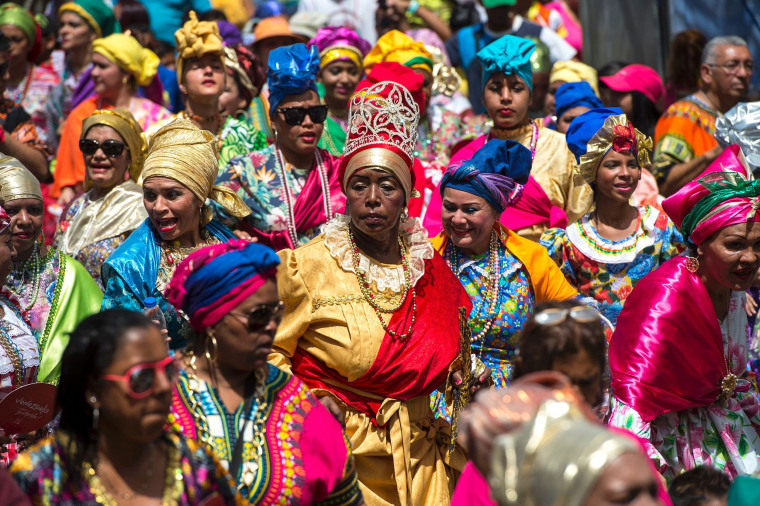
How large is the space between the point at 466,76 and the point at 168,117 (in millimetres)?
3247

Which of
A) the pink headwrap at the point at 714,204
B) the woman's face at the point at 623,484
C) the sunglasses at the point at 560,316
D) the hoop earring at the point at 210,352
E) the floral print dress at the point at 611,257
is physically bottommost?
the floral print dress at the point at 611,257

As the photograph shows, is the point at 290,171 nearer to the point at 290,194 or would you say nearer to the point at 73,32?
the point at 290,194

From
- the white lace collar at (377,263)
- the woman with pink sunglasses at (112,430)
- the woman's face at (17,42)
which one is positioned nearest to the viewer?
the woman with pink sunglasses at (112,430)

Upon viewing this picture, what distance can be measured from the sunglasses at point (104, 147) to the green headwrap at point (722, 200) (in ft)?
11.0

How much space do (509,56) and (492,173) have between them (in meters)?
1.83

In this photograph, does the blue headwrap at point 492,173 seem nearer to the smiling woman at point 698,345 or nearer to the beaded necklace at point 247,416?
the smiling woman at point 698,345

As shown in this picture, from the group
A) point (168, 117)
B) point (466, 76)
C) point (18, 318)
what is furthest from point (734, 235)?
point (466, 76)

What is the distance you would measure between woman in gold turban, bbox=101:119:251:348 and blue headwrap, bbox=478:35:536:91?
2.25m

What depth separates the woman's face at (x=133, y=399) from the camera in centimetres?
319

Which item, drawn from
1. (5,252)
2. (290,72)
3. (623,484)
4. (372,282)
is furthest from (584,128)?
(623,484)

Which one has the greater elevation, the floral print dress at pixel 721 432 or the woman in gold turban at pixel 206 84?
the woman in gold turban at pixel 206 84

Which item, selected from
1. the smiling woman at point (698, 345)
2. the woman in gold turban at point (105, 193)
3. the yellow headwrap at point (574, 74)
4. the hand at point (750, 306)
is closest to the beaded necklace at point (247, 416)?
the smiling woman at point (698, 345)

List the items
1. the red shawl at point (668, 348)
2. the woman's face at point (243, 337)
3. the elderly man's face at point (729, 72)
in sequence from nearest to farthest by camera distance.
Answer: the woman's face at point (243, 337), the red shawl at point (668, 348), the elderly man's face at point (729, 72)

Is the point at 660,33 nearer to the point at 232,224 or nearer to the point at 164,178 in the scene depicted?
the point at 232,224
